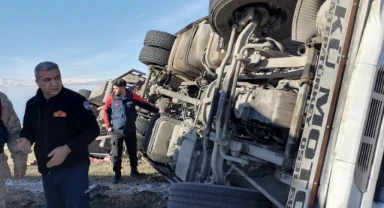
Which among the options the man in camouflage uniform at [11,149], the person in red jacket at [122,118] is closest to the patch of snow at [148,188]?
the person in red jacket at [122,118]

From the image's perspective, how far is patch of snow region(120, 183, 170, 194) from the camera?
563 centimetres

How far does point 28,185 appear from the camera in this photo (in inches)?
242

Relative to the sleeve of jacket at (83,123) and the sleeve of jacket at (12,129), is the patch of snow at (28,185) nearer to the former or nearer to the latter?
the sleeve of jacket at (12,129)

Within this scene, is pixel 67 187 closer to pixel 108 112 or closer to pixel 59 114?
pixel 59 114

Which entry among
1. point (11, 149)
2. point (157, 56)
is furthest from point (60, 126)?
point (157, 56)

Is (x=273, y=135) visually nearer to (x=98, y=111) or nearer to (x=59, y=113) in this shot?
(x=59, y=113)

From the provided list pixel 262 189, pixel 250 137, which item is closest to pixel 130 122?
pixel 250 137

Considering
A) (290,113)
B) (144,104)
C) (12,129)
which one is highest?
(290,113)

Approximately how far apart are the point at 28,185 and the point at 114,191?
1383 millimetres

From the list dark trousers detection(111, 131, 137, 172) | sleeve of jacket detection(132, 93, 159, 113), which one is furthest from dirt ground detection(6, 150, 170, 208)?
sleeve of jacket detection(132, 93, 159, 113)

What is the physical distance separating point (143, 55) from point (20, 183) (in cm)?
260

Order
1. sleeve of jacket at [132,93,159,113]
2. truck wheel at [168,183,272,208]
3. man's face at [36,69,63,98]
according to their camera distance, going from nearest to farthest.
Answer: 1. truck wheel at [168,183,272,208]
2. man's face at [36,69,63,98]
3. sleeve of jacket at [132,93,159,113]

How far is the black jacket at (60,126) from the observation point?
128 inches

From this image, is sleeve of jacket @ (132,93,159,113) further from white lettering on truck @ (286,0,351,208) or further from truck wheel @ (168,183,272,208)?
white lettering on truck @ (286,0,351,208)
